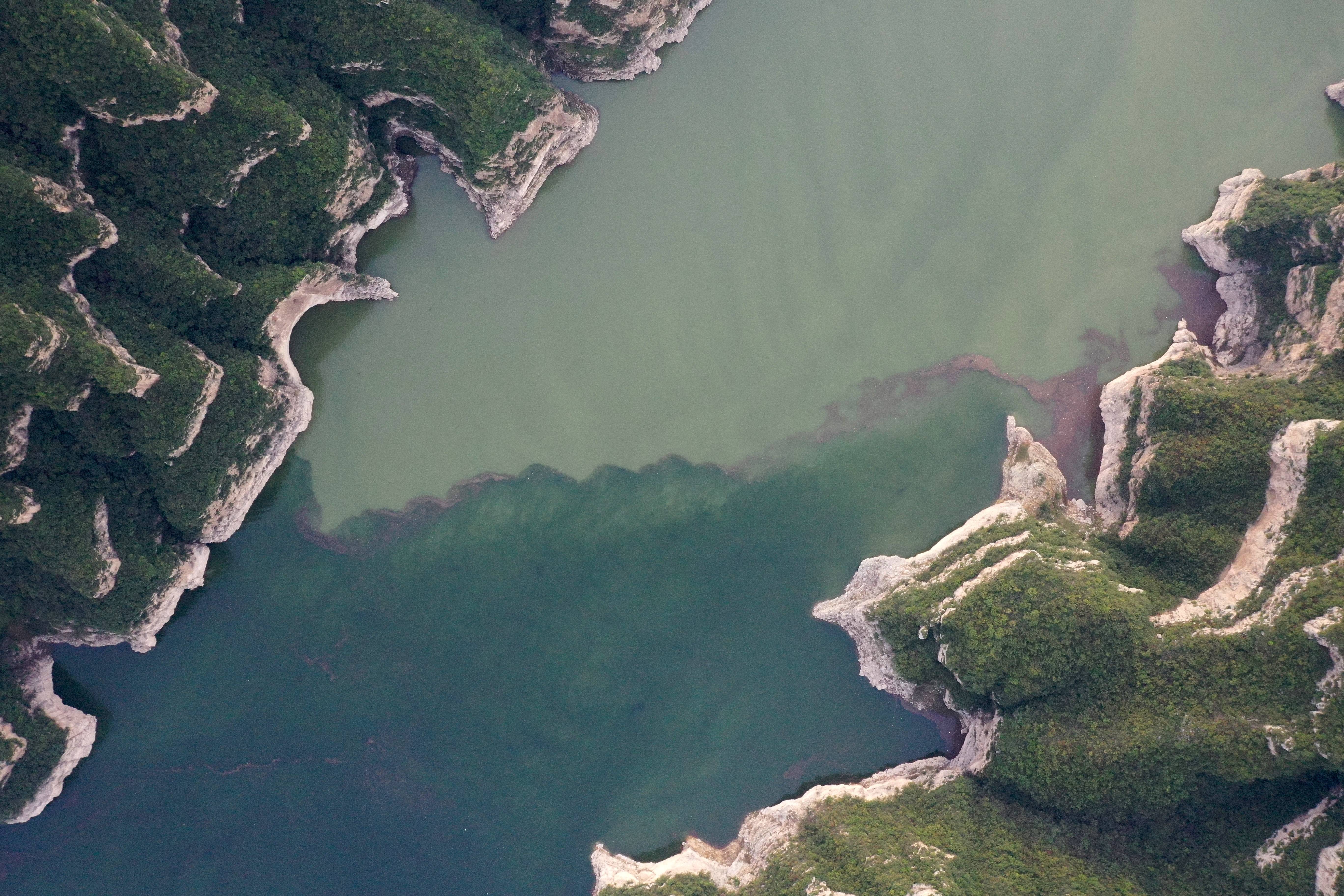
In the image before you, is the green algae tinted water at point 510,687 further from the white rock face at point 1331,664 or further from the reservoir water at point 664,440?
the white rock face at point 1331,664

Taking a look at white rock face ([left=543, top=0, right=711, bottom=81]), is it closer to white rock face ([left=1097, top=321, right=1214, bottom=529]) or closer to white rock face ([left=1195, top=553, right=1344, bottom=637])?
white rock face ([left=1097, top=321, right=1214, bottom=529])

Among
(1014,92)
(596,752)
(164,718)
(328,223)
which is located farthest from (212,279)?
(1014,92)

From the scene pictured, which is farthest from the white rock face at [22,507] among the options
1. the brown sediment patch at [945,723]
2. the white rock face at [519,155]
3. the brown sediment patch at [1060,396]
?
Answer: the brown sediment patch at [945,723]

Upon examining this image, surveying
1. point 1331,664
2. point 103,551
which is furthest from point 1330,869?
point 103,551

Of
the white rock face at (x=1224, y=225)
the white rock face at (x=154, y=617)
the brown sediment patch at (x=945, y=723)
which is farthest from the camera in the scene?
the brown sediment patch at (x=945, y=723)

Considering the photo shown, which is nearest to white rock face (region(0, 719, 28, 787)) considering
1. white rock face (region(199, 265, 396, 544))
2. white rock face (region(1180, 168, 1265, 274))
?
white rock face (region(199, 265, 396, 544))

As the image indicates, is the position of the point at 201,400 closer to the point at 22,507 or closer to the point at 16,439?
the point at 16,439

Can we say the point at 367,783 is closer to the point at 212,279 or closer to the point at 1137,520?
the point at 212,279
